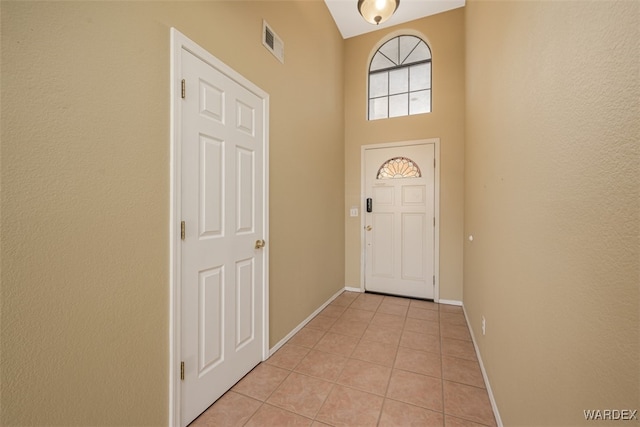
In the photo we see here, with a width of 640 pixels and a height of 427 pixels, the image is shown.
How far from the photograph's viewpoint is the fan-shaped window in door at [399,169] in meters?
3.43

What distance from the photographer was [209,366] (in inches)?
60.9

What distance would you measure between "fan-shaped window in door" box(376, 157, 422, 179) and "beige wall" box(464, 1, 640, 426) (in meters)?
1.97

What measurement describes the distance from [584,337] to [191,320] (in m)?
1.65

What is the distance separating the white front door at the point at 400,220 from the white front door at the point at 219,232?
2059 millimetres

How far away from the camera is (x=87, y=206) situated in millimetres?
976

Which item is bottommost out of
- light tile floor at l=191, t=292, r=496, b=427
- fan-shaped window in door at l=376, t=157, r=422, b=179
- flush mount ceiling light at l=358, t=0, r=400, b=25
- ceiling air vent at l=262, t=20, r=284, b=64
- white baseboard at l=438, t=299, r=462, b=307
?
light tile floor at l=191, t=292, r=496, b=427

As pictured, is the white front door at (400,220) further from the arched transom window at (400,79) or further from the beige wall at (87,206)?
the beige wall at (87,206)

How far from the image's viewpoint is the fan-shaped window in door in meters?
3.43

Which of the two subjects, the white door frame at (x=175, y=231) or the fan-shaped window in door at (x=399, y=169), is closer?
the white door frame at (x=175, y=231)

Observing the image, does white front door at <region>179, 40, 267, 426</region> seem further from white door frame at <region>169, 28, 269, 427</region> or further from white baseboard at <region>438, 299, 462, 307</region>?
white baseboard at <region>438, 299, 462, 307</region>

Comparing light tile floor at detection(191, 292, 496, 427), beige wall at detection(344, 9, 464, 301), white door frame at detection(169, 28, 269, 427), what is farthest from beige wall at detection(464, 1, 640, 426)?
beige wall at detection(344, 9, 464, 301)

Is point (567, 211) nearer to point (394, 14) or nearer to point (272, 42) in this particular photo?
point (272, 42)

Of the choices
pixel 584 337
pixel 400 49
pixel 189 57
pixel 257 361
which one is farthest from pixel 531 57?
pixel 400 49

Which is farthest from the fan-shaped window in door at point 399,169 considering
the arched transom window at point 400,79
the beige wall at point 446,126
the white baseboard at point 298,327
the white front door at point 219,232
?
the white front door at point 219,232
